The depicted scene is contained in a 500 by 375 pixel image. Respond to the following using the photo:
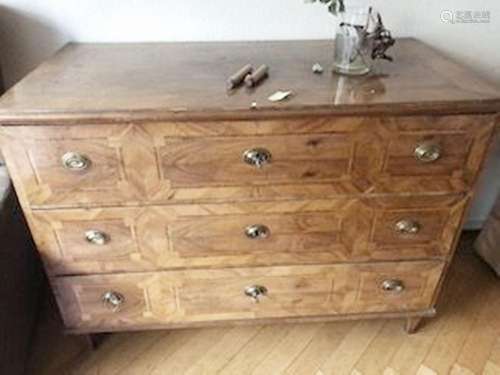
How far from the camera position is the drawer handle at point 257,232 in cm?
111

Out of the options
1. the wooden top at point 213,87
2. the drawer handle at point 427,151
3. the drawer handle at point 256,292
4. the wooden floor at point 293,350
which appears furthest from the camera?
the wooden floor at point 293,350

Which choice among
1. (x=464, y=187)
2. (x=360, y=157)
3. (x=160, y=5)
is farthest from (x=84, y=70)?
(x=464, y=187)

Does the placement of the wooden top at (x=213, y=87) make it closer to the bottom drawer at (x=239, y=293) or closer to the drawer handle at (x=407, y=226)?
the drawer handle at (x=407, y=226)

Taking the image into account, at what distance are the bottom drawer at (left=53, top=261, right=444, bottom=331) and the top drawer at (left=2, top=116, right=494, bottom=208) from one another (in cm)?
27

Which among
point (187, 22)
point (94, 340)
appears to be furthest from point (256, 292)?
point (187, 22)

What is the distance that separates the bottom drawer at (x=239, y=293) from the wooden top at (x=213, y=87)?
0.50 meters

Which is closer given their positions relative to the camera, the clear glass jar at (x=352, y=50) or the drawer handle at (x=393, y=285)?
the clear glass jar at (x=352, y=50)

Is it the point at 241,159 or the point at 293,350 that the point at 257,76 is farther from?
the point at 293,350

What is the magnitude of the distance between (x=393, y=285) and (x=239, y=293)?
48 centimetres

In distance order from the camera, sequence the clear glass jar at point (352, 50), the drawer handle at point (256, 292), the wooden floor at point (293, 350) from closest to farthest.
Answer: the clear glass jar at point (352, 50), the drawer handle at point (256, 292), the wooden floor at point (293, 350)

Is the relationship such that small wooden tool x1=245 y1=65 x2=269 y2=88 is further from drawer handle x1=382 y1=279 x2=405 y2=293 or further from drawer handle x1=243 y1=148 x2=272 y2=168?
drawer handle x1=382 y1=279 x2=405 y2=293

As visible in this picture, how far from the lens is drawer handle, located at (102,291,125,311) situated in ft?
3.93

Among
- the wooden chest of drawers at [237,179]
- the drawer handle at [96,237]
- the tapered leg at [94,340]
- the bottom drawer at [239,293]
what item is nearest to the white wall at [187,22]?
the wooden chest of drawers at [237,179]

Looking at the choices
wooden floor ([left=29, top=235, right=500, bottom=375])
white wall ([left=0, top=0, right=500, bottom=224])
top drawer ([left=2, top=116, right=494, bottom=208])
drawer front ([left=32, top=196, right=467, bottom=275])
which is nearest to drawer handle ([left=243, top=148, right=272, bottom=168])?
top drawer ([left=2, top=116, right=494, bottom=208])
